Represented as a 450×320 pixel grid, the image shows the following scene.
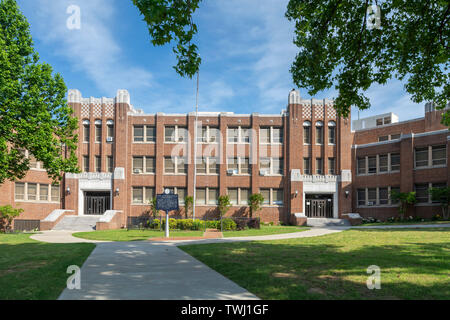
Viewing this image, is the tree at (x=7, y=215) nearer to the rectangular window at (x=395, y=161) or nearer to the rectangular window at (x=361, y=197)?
the rectangular window at (x=361, y=197)

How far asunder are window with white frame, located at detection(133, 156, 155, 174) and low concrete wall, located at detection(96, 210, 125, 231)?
16.7 feet

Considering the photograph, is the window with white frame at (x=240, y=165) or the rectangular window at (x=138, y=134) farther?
the rectangular window at (x=138, y=134)

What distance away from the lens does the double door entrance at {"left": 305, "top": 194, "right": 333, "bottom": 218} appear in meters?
37.1

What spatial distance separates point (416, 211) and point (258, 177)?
15451mm

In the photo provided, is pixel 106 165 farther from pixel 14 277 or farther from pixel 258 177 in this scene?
pixel 14 277

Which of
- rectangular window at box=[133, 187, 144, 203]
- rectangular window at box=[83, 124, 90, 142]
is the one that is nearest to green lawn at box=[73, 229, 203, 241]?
rectangular window at box=[133, 187, 144, 203]

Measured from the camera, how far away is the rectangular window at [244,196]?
37.1m

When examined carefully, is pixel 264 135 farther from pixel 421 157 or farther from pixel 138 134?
pixel 421 157

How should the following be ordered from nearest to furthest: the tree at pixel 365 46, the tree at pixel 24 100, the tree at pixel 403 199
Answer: the tree at pixel 365 46, the tree at pixel 24 100, the tree at pixel 403 199

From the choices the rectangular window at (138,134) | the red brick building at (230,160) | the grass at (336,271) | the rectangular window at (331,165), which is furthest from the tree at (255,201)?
the grass at (336,271)

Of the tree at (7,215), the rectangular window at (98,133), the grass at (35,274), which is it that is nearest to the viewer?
the grass at (35,274)

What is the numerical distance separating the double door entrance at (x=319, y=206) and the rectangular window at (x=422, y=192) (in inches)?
322

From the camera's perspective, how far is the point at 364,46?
13.0 m

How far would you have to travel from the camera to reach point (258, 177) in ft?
121
